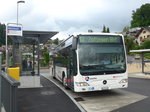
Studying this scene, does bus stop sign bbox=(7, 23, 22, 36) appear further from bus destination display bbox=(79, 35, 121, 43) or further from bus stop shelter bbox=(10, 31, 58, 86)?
bus destination display bbox=(79, 35, 121, 43)

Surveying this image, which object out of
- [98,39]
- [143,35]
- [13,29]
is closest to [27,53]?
[13,29]

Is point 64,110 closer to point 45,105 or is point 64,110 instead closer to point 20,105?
point 45,105

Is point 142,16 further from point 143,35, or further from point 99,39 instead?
point 99,39

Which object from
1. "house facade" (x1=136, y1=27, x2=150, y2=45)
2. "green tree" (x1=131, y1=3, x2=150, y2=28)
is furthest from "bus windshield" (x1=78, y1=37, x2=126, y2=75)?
"green tree" (x1=131, y1=3, x2=150, y2=28)

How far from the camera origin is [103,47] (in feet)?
31.7

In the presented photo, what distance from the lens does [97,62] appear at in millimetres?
9367

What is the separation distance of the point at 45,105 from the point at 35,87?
5523 mm

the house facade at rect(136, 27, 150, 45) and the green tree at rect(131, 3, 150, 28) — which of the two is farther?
the green tree at rect(131, 3, 150, 28)

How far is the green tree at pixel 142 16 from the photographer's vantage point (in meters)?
89.6

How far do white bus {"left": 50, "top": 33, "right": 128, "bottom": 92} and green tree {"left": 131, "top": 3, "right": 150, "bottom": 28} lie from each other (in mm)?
86060

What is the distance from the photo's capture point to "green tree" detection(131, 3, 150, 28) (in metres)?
89.6

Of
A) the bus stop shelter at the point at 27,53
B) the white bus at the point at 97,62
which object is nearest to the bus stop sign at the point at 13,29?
the bus stop shelter at the point at 27,53

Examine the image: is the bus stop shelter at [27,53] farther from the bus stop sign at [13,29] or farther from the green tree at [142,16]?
the green tree at [142,16]

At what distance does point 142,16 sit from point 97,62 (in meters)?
88.8
